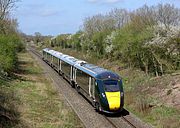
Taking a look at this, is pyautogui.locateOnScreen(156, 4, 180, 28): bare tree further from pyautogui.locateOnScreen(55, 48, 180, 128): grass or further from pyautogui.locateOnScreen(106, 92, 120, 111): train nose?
pyautogui.locateOnScreen(106, 92, 120, 111): train nose

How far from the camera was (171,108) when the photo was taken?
71.6 ft

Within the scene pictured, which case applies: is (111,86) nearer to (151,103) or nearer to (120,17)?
(151,103)

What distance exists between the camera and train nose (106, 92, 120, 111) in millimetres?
20812

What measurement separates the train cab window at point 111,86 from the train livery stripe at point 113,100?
0.31m

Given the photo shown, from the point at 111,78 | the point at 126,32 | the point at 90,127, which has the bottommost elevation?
the point at 90,127

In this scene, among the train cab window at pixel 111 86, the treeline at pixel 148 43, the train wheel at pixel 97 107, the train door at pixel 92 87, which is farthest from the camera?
the treeline at pixel 148 43

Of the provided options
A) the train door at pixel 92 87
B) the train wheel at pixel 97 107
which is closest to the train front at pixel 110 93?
the train wheel at pixel 97 107

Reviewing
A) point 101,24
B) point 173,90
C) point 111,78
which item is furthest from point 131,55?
point 101,24

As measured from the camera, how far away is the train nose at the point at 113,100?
2081 centimetres

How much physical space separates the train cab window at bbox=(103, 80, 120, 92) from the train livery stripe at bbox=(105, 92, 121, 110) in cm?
31

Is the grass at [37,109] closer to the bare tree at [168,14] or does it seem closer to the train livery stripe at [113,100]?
the train livery stripe at [113,100]

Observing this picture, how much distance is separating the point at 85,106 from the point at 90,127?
522 centimetres

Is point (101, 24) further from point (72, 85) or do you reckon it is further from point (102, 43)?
point (72, 85)

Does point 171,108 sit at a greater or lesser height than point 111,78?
lesser
